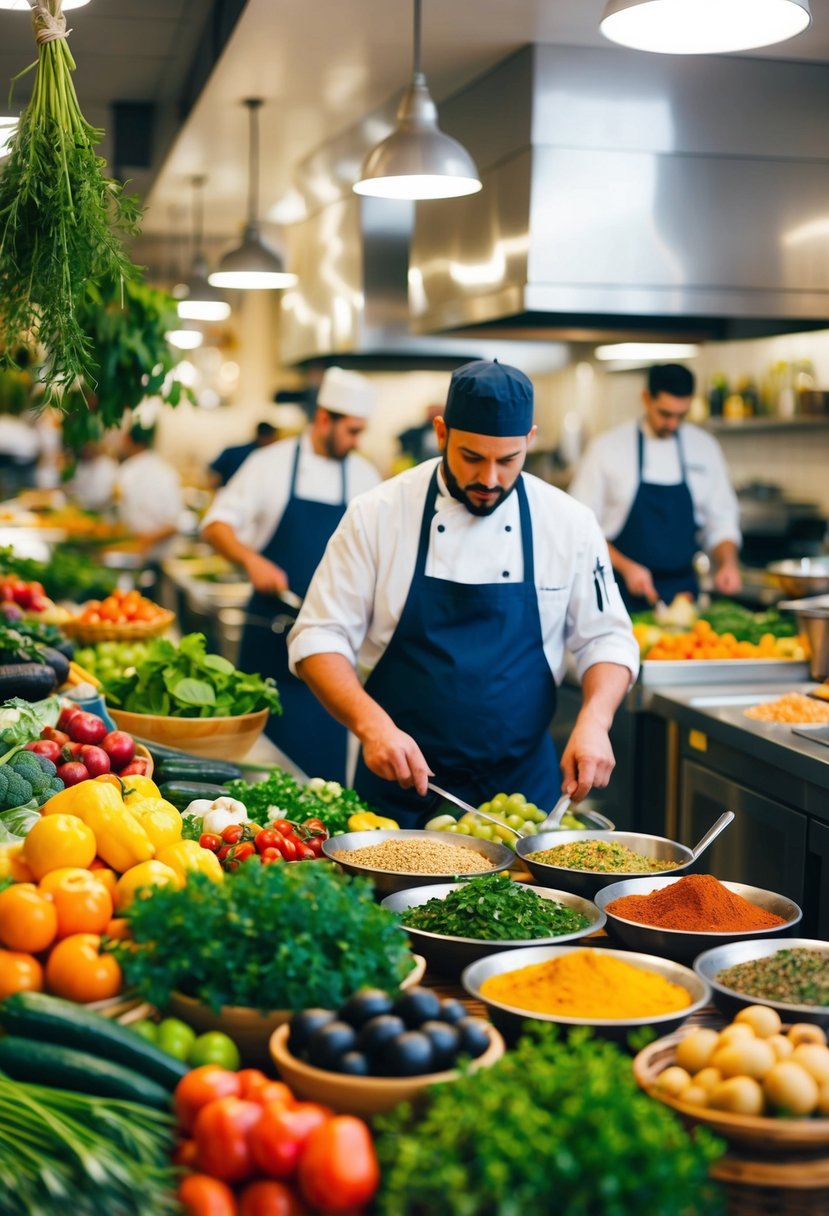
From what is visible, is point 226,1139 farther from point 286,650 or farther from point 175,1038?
point 286,650

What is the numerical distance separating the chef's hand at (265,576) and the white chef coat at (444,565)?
1.70 m

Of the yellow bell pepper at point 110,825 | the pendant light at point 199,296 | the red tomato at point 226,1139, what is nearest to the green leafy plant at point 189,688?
the yellow bell pepper at point 110,825

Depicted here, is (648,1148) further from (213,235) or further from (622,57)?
(213,235)

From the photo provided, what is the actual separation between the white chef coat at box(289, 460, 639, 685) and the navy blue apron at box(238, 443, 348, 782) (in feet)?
5.12

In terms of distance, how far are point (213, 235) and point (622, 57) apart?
A: 6.56 meters

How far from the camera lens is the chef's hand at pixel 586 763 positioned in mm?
2828

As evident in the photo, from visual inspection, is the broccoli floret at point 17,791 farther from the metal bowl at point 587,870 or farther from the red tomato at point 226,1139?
the red tomato at point 226,1139

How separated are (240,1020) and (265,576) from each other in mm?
3504

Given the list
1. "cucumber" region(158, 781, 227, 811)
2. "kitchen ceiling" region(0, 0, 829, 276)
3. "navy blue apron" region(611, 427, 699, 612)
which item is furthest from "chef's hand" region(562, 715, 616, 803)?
"navy blue apron" region(611, 427, 699, 612)

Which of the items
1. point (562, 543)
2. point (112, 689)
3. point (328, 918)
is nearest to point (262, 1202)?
point (328, 918)

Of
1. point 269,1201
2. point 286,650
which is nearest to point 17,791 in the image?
point 269,1201

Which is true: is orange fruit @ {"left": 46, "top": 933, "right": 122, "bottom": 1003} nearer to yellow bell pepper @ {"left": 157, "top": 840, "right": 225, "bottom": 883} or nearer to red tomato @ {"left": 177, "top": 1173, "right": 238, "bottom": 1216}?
yellow bell pepper @ {"left": 157, "top": 840, "right": 225, "bottom": 883}

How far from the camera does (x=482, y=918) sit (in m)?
2.02

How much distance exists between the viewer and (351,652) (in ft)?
10.9
